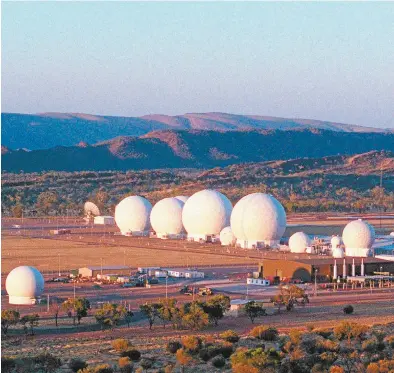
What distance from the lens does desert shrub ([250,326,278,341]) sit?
23.2 m

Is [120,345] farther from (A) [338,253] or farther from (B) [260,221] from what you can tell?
(B) [260,221]

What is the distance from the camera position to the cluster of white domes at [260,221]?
49.5 metres

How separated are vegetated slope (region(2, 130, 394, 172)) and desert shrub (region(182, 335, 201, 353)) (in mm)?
111837

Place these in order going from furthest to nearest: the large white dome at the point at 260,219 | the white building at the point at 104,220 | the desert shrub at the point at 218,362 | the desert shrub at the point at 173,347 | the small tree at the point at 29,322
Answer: the white building at the point at 104,220
the large white dome at the point at 260,219
the small tree at the point at 29,322
the desert shrub at the point at 173,347
the desert shrub at the point at 218,362

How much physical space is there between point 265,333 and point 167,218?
33.0 m

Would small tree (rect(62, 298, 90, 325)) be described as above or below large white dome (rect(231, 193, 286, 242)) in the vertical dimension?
below

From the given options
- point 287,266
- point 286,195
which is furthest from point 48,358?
point 286,195

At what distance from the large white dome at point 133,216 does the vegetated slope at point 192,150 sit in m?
74.8

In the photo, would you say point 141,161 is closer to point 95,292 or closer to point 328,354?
point 95,292

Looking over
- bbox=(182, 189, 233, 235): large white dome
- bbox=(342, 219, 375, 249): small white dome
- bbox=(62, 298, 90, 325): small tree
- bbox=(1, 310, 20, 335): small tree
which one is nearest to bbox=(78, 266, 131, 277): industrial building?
bbox=(62, 298, 90, 325): small tree

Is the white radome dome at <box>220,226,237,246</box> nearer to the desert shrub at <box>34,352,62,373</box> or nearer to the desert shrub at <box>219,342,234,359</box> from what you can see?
the desert shrub at <box>219,342,234,359</box>

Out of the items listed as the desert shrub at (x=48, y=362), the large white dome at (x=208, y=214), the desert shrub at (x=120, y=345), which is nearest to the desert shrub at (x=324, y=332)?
the desert shrub at (x=120, y=345)

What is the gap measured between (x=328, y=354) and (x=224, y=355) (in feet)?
6.89

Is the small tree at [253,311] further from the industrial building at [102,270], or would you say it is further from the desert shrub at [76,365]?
the industrial building at [102,270]
